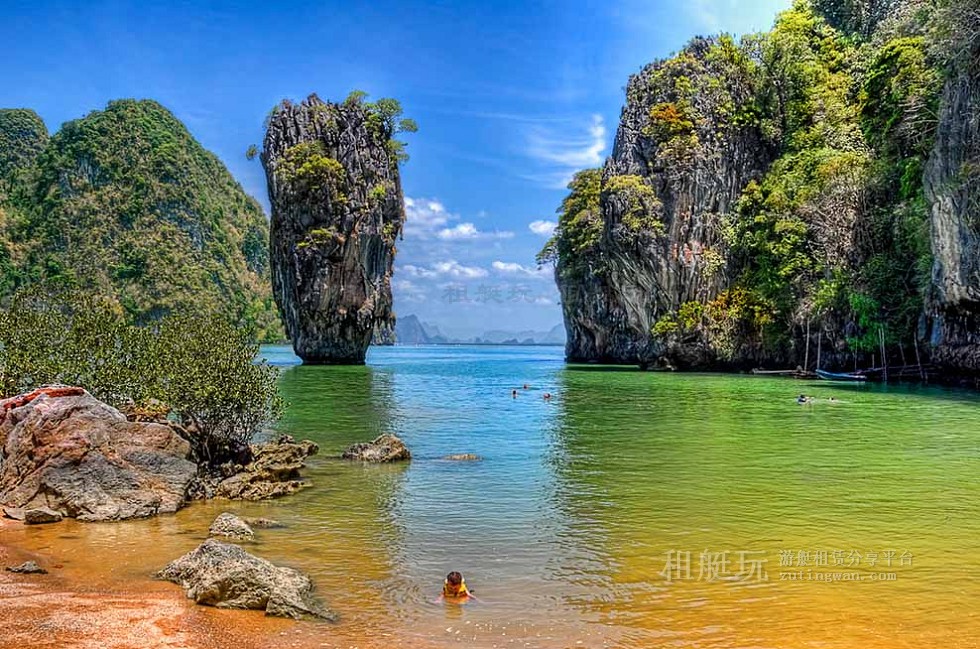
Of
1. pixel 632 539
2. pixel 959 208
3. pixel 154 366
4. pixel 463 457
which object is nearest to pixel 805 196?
pixel 959 208

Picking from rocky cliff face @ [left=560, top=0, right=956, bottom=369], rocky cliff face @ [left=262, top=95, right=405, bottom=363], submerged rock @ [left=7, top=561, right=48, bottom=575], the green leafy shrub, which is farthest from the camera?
rocky cliff face @ [left=262, top=95, right=405, bottom=363]

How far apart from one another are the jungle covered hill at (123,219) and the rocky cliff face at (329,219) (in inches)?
935

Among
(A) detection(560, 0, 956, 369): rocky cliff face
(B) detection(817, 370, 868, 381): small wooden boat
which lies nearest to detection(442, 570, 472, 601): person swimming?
(A) detection(560, 0, 956, 369): rocky cliff face

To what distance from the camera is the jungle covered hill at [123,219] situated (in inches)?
3337

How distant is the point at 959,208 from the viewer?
95.1 feet

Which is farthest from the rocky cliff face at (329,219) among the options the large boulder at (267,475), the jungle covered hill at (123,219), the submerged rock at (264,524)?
the submerged rock at (264,524)

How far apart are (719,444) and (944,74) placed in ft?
77.7

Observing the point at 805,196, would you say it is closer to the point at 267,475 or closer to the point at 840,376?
the point at 840,376

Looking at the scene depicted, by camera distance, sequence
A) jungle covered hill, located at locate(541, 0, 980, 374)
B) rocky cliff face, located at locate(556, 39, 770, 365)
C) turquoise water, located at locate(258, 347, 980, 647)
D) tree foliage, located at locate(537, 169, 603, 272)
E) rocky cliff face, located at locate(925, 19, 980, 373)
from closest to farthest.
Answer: turquoise water, located at locate(258, 347, 980, 647) < rocky cliff face, located at locate(925, 19, 980, 373) < jungle covered hill, located at locate(541, 0, 980, 374) < rocky cliff face, located at locate(556, 39, 770, 365) < tree foliage, located at locate(537, 169, 603, 272)

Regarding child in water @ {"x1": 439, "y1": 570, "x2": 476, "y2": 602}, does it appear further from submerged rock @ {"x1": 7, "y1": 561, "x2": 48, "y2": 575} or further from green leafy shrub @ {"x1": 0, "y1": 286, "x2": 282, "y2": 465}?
green leafy shrub @ {"x1": 0, "y1": 286, "x2": 282, "y2": 465}

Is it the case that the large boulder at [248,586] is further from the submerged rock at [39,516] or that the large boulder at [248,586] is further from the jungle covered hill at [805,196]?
the jungle covered hill at [805,196]

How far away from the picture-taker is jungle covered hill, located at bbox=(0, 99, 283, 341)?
84.8 metres

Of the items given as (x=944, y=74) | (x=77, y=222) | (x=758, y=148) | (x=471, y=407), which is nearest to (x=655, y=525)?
(x=471, y=407)

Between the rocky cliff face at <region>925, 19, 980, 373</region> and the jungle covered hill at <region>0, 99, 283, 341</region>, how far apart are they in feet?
221
